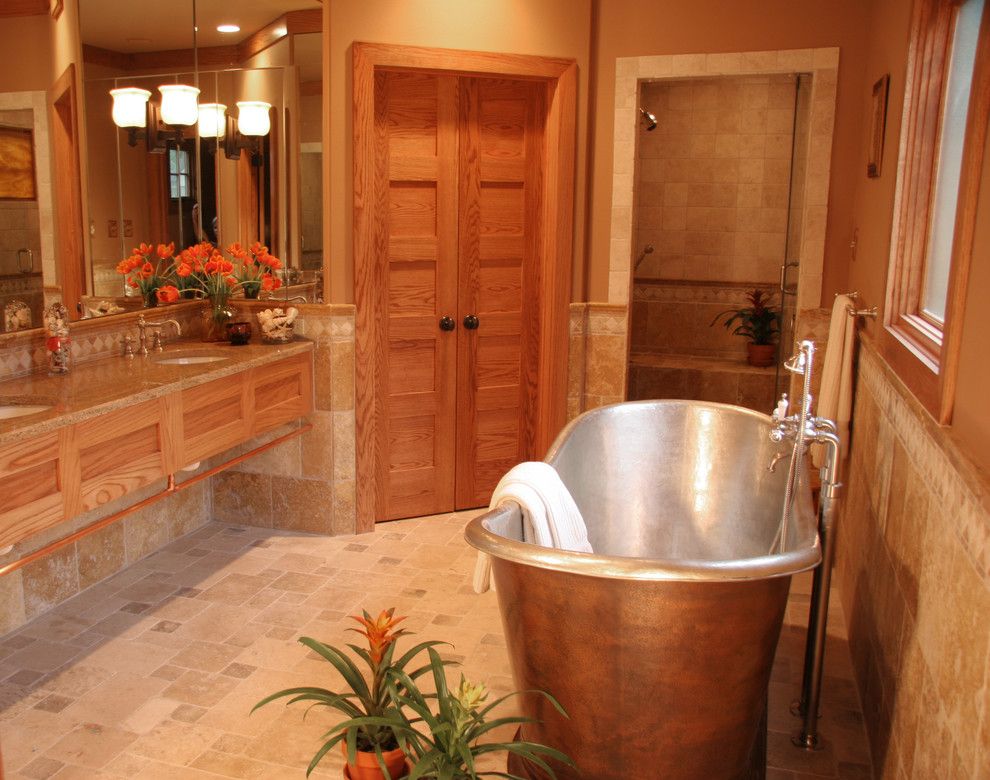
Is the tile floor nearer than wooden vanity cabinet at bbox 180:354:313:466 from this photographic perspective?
Yes

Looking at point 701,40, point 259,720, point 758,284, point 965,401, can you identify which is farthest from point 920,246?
point 758,284

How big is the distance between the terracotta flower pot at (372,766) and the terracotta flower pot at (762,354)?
477 centimetres

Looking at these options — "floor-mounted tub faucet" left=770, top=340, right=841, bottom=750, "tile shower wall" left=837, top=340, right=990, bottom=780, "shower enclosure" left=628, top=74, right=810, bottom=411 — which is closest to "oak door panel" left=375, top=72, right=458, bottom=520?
"tile shower wall" left=837, top=340, right=990, bottom=780

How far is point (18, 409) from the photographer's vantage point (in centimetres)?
286

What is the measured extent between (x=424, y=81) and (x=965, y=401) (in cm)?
293

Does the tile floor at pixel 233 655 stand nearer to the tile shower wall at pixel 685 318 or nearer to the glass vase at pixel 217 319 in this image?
A: the glass vase at pixel 217 319

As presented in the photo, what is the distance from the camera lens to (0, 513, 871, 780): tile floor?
2.62 m

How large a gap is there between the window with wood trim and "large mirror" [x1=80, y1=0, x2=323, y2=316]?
7.57ft

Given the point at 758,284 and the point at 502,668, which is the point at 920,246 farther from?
the point at 758,284

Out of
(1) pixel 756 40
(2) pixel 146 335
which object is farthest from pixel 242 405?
(1) pixel 756 40

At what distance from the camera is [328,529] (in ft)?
14.1

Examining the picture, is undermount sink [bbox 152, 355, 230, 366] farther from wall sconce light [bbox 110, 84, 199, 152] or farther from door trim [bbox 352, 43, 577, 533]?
wall sconce light [bbox 110, 84, 199, 152]

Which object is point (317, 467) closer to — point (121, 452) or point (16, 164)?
point (121, 452)

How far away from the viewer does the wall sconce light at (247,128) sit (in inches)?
160
